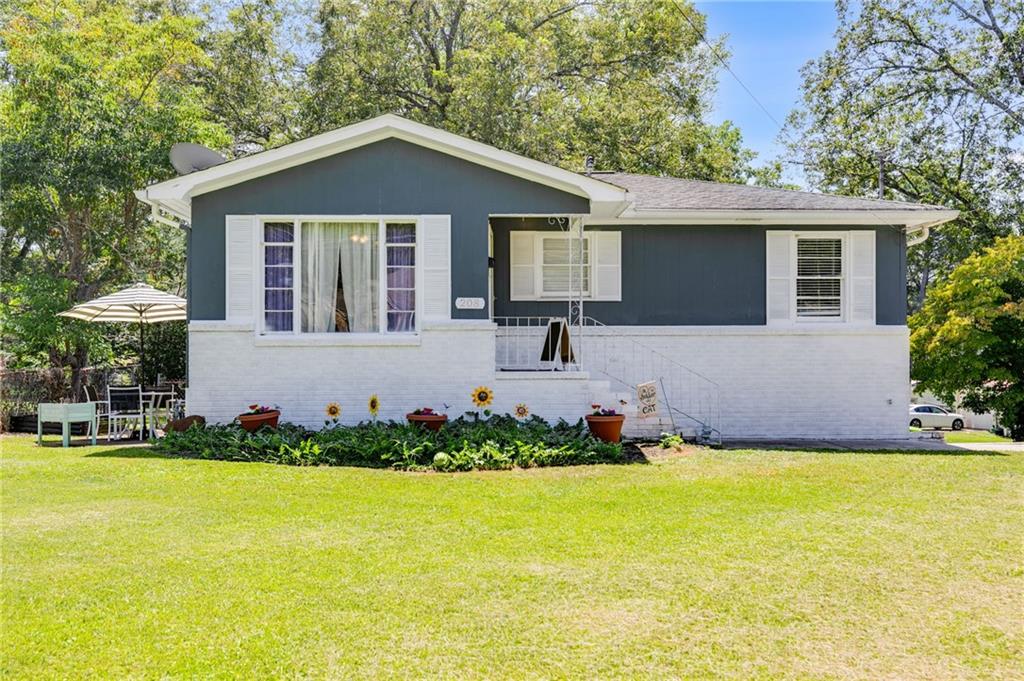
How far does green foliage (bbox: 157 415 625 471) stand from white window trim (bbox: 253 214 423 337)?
1274mm

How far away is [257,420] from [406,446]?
2.38m

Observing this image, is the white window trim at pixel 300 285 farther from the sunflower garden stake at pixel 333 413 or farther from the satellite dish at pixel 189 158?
the satellite dish at pixel 189 158

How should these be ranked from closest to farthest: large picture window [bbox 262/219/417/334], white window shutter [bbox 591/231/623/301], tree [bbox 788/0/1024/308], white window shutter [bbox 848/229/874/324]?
large picture window [bbox 262/219/417/334]
white window shutter [bbox 848/229/874/324]
white window shutter [bbox 591/231/623/301]
tree [bbox 788/0/1024/308]

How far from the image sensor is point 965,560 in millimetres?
4859

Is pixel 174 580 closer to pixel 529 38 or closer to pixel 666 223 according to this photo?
pixel 666 223

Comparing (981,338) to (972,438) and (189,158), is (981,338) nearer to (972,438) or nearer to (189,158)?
(972,438)

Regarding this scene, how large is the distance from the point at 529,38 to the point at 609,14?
335 centimetres

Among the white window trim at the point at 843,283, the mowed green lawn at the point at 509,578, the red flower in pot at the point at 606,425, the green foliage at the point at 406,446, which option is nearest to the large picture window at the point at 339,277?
the green foliage at the point at 406,446

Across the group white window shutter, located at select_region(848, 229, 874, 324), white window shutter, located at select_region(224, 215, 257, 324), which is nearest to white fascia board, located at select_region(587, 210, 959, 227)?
white window shutter, located at select_region(848, 229, 874, 324)

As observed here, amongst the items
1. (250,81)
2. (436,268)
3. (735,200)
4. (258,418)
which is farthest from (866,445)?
(250,81)

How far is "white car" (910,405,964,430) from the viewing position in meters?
32.6

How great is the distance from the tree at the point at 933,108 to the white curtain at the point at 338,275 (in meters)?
20.2

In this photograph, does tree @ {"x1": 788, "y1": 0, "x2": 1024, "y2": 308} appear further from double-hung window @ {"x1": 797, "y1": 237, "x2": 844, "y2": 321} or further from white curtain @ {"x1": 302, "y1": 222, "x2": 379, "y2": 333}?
white curtain @ {"x1": 302, "y1": 222, "x2": 379, "y2": 333}

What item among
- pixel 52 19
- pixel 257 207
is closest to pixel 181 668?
pixel 257 207
